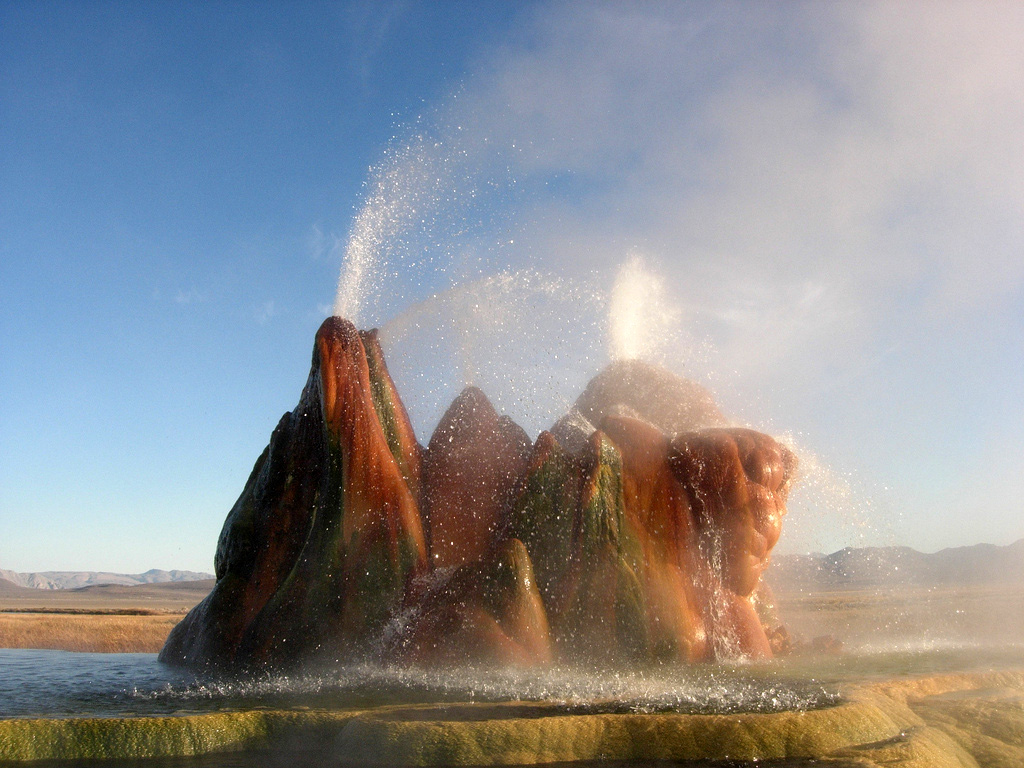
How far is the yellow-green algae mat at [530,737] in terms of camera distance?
664cm

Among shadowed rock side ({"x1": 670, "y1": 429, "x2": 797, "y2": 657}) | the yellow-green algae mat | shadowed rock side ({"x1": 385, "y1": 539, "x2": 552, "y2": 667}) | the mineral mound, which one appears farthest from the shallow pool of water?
shadowed rock side ({"x1": 670, "y1": 429, "x2": 797, "y2": 657})

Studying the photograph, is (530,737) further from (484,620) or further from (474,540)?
(474,540)

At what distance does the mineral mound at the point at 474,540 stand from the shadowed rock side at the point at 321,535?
0.03 metres

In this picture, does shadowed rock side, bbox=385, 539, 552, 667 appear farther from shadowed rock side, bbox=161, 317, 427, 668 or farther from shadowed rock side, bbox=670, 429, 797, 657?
shadowed rock side, bbox=670, 429, 797, 657

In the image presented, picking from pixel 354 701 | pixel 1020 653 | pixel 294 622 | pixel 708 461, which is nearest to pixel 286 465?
pixel 294 622

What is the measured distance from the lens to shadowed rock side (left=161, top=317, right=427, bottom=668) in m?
11.1

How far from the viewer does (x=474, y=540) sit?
40.6ft

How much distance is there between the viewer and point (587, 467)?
12.1m

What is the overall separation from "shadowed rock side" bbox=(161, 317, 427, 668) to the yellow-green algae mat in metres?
3.67

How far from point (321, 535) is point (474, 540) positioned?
8.13ft

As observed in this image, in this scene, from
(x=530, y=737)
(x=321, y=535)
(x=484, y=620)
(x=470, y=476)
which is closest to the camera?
(x=530, y=737)

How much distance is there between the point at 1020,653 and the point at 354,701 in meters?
12.2

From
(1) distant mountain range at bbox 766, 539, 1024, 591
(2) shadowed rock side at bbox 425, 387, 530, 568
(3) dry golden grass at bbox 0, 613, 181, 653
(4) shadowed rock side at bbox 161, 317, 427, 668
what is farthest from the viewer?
(1) distant mountain range at bbox 766, 539, 1024, 591

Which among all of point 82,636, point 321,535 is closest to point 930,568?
point 82,636
